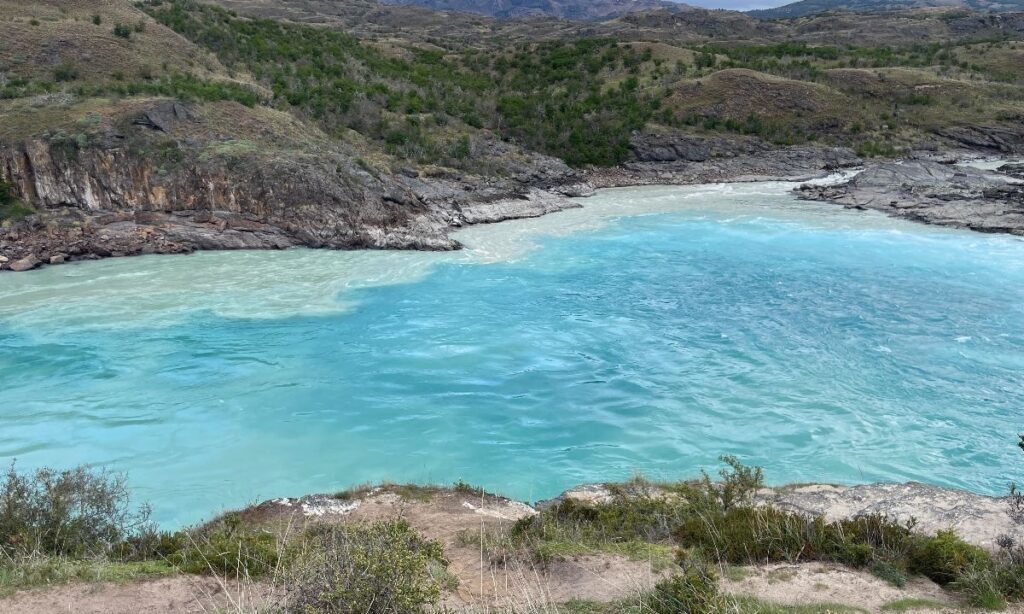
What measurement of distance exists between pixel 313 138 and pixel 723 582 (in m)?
29.9

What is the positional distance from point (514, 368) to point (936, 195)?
26.7 m

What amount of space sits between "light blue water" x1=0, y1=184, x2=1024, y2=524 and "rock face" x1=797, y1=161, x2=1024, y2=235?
3522mm

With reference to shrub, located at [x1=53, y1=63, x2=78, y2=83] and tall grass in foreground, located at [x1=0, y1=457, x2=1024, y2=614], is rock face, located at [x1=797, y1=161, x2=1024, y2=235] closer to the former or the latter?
tall grass in foreground, located at [x1=0, y1=457, x2=1024, y2=614]

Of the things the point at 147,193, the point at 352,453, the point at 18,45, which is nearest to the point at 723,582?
the point at 352,453

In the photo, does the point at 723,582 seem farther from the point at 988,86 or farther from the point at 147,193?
the point at 988,86

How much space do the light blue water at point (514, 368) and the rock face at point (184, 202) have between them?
1587mm

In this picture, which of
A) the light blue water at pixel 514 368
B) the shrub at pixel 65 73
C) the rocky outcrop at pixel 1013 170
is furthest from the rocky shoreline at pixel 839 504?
the rocky outcrop at pixel 1013 170

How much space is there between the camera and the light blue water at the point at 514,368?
35.7 ft

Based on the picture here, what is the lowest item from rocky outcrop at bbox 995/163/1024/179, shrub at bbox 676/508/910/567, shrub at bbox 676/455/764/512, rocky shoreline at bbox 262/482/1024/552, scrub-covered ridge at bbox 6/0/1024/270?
rocky shoreline at bbox 262/482/1024/552

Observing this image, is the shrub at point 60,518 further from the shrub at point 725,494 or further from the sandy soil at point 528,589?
the shrub at point 725,494

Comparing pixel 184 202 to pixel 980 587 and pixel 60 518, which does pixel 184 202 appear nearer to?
pixel 60 518

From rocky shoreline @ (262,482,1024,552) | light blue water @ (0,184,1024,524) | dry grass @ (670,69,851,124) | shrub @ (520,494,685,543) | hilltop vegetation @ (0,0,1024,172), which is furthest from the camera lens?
dry grass @ (670,69,851,124)

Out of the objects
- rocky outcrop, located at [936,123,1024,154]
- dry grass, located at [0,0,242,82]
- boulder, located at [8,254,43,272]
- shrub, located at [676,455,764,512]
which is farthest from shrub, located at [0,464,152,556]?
rocky outcrop, located at [936,123,1024,154]

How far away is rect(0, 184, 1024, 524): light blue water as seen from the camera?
35.7 ft
